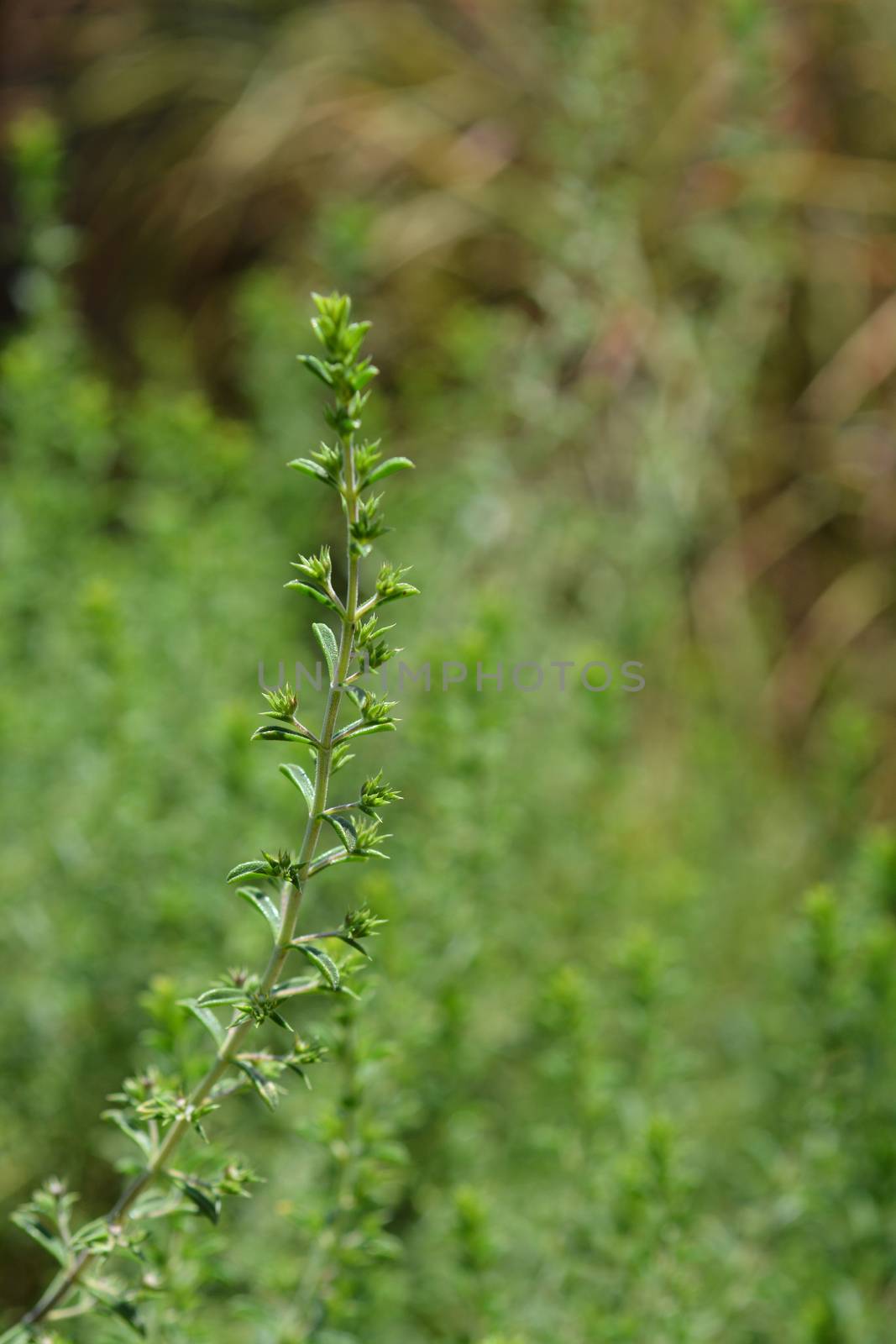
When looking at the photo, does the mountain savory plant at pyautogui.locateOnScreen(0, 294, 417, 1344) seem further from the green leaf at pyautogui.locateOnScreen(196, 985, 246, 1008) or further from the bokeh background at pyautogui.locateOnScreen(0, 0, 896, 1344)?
the bokeh background at pyautogui.locateOnScreen(0, 0, 896, 1344)

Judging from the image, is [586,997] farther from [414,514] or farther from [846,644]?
[846,644]

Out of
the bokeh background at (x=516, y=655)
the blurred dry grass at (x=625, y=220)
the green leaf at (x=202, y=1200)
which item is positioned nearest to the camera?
the green leaf at (x=202, y=1200)

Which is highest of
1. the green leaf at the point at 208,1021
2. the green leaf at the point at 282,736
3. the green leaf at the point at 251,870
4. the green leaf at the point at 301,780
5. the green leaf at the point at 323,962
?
the green leaf at the point at 282,736

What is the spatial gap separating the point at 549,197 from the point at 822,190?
0.84 metres

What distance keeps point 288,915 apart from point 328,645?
17 cm

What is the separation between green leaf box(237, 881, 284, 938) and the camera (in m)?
0.81

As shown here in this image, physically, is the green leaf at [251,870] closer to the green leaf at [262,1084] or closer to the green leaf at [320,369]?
the green leaf at [262,1084]

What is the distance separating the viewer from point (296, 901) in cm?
81

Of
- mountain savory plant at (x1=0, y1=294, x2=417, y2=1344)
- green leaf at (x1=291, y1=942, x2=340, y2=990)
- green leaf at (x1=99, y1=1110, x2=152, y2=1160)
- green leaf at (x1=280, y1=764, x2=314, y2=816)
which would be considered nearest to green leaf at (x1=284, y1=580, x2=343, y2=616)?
mountain savory plant at (x1=0, y1=294, x2=417, y2=1344)

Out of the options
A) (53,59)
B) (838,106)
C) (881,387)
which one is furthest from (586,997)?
(53,59)

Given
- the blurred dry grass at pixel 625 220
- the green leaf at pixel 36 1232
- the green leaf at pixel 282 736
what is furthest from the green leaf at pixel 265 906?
the blurred dry grass at pixel 625 220

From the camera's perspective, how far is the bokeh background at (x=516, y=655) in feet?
4.77

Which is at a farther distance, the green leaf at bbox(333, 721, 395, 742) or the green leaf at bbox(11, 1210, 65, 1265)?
the green leaf at bbox(11, 1210, 65, 1265)

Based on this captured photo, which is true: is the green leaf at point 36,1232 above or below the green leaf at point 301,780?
below
